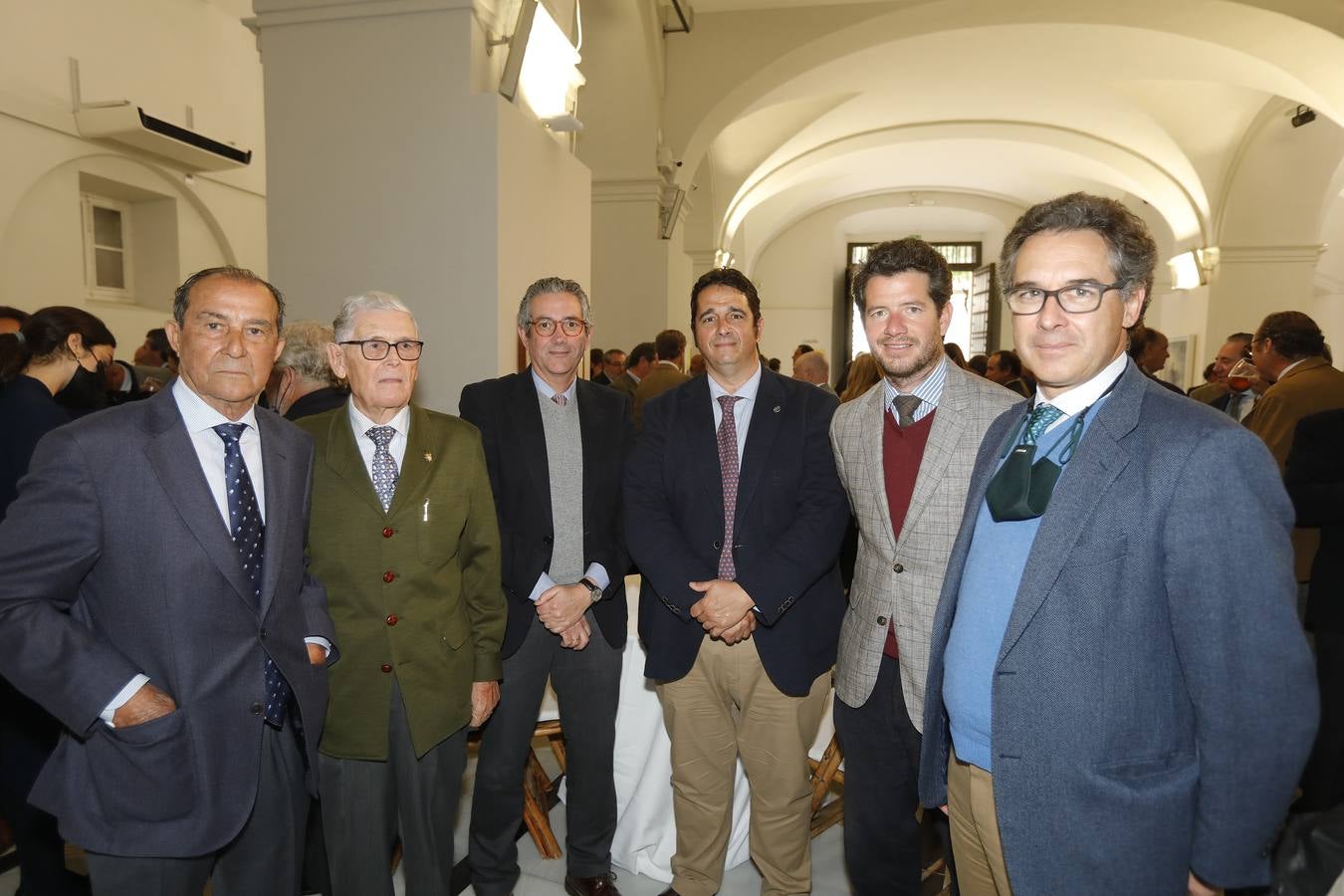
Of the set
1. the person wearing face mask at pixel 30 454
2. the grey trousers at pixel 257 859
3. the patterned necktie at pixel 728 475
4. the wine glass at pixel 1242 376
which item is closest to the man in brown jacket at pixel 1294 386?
the wine glass at pixel 1242 376

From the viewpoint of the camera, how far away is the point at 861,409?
2.19 metres

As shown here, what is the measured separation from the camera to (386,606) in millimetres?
1961

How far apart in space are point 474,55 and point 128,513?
2.51 metres

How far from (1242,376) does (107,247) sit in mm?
9948

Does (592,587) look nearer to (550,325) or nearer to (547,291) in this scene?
(550,325)

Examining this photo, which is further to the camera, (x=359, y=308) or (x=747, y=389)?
(x=747, y=389)

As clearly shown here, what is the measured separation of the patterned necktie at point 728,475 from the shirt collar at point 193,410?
1342mm

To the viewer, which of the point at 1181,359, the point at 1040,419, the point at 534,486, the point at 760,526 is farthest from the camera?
the point at 1181,359

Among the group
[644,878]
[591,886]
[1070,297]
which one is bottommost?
[644,878]

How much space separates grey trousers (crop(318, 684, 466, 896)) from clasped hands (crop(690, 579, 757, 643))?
79 centimetres

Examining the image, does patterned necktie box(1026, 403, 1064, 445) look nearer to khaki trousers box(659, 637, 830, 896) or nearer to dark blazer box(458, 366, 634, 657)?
khaki trousers box(659, 637, 830, 896)

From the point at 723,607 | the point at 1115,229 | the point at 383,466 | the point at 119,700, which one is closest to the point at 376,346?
the point at 383,466

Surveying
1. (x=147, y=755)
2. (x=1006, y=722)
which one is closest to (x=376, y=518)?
(x=147, y=755)

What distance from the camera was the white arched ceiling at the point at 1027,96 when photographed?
25.2 feet
